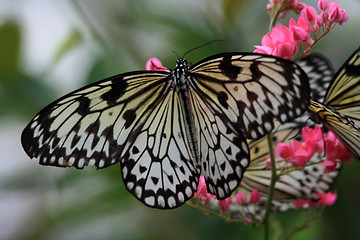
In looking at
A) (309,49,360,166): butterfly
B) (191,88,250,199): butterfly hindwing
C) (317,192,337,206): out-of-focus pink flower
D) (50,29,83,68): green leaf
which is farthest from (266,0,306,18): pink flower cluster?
(50,29,83,68): green leaf

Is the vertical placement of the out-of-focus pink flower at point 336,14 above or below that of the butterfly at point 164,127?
above

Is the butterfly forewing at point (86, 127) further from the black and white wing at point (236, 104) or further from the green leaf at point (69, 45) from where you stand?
the green leaf at point (69, 45)

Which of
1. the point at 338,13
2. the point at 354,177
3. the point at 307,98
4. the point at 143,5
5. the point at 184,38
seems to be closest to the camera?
the point at 307,98

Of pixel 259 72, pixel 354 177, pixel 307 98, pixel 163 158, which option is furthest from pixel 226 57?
pixel 354 177

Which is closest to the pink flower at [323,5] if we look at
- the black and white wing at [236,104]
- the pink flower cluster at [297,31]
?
the pink flower cluster at [297,31]

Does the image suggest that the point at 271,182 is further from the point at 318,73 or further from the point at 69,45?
the point at 69,45

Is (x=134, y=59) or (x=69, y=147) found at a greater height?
(x=134, y=59)

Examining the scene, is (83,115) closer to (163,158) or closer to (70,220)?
(163,158)

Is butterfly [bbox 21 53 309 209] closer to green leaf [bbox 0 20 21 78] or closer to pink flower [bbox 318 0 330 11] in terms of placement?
pink flower [bbox 318 0 330 11]
